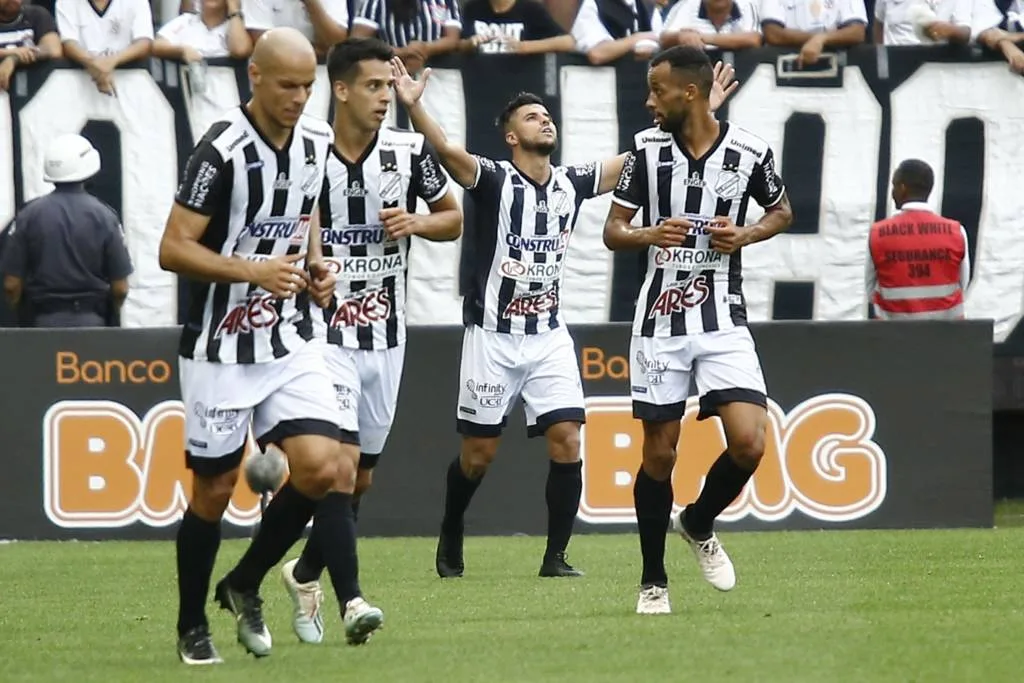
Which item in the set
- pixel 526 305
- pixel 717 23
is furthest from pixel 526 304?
pixel 717 23

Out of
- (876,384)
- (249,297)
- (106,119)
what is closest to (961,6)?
(876,384)

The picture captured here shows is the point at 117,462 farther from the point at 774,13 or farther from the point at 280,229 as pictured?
the point at 280,229

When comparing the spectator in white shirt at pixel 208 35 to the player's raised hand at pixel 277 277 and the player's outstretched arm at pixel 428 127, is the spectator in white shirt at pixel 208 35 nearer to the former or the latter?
the player's outstretched arm at pixel 428 127

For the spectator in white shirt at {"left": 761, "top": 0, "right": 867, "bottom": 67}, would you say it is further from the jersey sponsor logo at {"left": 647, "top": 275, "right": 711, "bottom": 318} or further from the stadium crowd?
the jersey sponsor logo at {"left": 647, "top": 275, "right": 711, "bottom": 318}

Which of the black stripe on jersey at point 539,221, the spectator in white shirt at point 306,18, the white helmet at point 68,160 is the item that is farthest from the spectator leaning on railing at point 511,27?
the black stripe on jersey at point 539,221

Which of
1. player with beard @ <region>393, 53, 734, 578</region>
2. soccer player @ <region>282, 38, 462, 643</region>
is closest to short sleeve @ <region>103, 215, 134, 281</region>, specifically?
player with beard @ <region>393, 53, 734, 578</region>

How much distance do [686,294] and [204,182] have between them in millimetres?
2524

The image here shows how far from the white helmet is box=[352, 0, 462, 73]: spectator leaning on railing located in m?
1.95

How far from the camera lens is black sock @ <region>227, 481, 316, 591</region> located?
696 centimetres

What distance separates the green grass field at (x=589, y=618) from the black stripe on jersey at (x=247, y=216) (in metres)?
1.08

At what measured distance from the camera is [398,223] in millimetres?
8195

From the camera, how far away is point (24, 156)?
1298cm

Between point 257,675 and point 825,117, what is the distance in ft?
25.5

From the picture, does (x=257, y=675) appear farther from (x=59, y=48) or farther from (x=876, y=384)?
(x=59, y=48)
